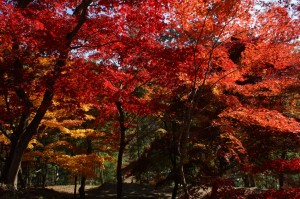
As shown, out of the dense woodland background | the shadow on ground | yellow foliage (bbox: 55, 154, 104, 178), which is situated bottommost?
the shadow on ground

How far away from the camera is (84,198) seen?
17906 millimetres

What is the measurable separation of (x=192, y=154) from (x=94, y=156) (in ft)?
17.2

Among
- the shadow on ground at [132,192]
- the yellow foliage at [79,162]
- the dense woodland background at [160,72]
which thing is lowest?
Result: the shadow on ground at [132,192]

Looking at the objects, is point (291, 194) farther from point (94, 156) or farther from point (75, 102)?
point (94, 156)

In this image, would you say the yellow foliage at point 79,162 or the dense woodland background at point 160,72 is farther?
the yellow foliage at point 79,162

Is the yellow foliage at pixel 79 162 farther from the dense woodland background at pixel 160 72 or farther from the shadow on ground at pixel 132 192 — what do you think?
the shadow on ground at pixel 132 192

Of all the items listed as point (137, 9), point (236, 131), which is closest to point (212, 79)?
point (236, 131)

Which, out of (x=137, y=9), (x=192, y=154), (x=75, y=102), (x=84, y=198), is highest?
(x=137, y=9)

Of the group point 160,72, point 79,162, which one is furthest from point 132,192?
point 160,72

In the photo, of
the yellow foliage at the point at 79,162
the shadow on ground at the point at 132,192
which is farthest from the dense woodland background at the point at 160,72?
the shadow on ground at the point at 132,192

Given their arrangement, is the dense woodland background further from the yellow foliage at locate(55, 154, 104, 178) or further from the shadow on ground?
the shadow on ground

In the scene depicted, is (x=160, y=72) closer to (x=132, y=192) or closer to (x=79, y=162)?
(x=79, y=162)

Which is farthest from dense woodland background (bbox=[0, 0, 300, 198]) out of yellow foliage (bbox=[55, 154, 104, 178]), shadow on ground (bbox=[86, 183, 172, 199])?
shadow on ground (bbox=[86, 183, 172, 199])

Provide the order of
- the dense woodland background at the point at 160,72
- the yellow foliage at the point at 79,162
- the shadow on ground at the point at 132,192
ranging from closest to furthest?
the dense woodland background at the point at 160,72, the yellow foliage at the point at 79,162, the shadow on ground at the point at 132,192
